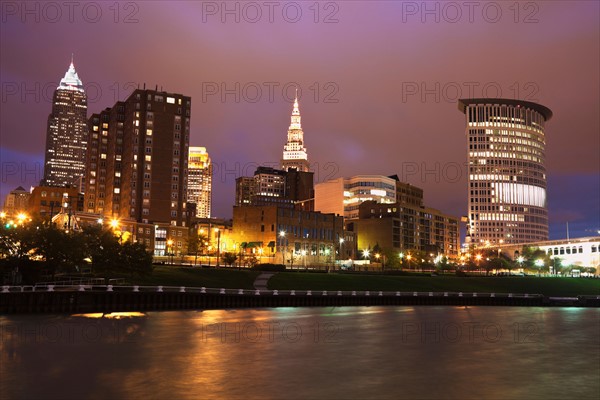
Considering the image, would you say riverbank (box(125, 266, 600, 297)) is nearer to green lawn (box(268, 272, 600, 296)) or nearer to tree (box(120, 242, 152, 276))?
green lawn (box(268, 272, 600, 296))

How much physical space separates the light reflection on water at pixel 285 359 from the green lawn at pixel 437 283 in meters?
48.8

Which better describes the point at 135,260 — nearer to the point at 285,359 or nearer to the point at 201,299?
the point at 201,299

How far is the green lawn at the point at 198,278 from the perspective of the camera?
9531 centimetres

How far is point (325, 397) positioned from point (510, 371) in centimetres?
1477

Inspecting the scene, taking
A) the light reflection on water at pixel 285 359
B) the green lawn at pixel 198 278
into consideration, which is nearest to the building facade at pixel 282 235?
the green lawn at pixel 198 278

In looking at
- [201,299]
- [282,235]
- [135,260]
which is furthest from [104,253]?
[282,235]

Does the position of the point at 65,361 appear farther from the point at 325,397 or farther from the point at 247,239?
the point at 247,239

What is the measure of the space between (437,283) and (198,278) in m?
61.5

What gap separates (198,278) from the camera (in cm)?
10425

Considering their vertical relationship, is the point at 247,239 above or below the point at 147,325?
above

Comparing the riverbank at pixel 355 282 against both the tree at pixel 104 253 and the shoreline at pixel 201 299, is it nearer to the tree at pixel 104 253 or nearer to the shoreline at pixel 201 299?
the tree at pixel 104 253

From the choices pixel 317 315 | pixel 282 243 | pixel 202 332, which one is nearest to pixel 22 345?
pixel 202 332

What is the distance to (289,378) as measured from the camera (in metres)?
35.0

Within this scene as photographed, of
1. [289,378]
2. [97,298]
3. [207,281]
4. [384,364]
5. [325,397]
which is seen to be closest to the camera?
[325,397]
